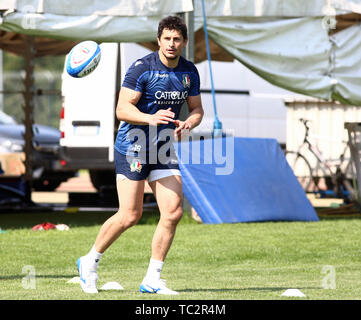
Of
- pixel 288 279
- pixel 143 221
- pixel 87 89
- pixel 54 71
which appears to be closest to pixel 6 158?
pixel 87 89

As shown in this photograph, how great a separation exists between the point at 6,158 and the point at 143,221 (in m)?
4.52

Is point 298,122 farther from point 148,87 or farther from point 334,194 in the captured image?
point 148,87

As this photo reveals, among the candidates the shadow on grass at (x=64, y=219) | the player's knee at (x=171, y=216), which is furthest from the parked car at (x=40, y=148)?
the player's knee at (x=171, y=216)

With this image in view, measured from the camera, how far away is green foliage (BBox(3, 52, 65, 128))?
49562 mm

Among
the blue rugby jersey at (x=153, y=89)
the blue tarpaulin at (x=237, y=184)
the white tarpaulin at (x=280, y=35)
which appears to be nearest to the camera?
the blue rugby jersey at (x=153, y=89)

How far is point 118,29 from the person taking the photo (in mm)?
13617

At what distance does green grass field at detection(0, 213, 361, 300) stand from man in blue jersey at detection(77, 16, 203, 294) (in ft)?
1.19

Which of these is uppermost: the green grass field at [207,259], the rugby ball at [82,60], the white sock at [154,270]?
the rugby ball at [82,60]

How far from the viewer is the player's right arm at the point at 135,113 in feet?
23.7

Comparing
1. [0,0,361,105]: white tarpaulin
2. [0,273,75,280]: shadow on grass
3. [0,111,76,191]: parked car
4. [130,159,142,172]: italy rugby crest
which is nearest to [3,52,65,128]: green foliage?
[0,111,76,191]: parked car

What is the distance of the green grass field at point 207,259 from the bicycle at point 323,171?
297cm

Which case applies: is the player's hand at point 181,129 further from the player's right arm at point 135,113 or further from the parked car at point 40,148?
the parked car at point 40,148

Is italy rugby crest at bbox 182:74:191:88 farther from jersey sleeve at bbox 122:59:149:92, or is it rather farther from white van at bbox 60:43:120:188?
white van at bbox 60:43:120:188

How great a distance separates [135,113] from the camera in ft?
24.1
